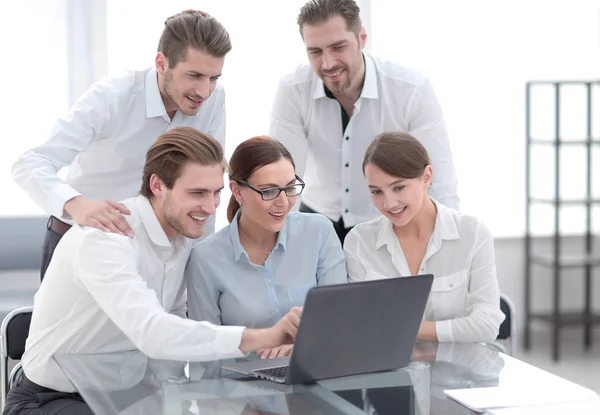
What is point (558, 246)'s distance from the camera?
194 inches

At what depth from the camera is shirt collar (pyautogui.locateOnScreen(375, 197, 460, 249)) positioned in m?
2.61

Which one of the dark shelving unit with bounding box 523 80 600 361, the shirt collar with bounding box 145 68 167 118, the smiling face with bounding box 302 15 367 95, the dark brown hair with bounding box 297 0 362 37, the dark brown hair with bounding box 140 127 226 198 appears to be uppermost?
the dark brown hair with bounding box 297 0 362 37

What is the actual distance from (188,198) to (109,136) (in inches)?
29.8

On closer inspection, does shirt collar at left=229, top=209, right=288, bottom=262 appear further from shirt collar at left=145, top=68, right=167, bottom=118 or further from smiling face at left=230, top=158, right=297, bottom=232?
shirt collar at left=145, top=68, right=167, bottom=118

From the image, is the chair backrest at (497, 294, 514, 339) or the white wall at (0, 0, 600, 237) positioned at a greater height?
the white wall at (0, 0, 600, 237)

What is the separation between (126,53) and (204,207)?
2.51 metres

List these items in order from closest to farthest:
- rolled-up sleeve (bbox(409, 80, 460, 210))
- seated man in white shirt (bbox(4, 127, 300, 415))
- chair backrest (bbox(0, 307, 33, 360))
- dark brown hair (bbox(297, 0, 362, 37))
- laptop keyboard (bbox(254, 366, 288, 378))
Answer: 1. laptop keyboard (bbox(254, 366, 288, 378))
2. seated man in white shirt (bbox(4, 127, 300, 415))
3. chair backrest (bbox(0, 307, 33, 360))
4. dark brown hair (bbox(297, 0, 362, 37))
5. rolled-up sleeve (bbox(409, 80, 460, 210))

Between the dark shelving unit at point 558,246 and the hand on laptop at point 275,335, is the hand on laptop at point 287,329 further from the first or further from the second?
the dark shelving unit at point 558,246

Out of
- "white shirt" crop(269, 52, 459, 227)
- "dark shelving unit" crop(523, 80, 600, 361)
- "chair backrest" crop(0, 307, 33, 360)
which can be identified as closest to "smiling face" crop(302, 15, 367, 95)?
"white shirt" crop(269, 52, 459, 227)

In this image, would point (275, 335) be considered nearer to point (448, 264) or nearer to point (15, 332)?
point (448, 264)

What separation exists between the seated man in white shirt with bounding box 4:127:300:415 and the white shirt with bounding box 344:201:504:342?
56cm

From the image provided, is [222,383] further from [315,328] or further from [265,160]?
[265,160]

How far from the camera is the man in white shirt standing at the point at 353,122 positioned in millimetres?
3010

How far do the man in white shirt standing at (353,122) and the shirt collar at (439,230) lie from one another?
0.32 m
